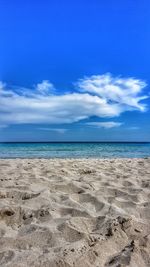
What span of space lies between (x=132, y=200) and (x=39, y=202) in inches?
43.6

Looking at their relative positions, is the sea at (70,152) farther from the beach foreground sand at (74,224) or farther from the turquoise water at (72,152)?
the beach foreground sand at (74,224)

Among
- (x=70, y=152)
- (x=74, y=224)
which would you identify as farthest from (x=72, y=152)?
(x=74, y=224)

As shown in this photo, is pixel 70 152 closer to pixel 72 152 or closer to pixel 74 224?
pixel 72 152

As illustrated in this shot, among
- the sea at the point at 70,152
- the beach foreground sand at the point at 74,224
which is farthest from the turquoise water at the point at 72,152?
the beach foreground sand at the point at 74,224

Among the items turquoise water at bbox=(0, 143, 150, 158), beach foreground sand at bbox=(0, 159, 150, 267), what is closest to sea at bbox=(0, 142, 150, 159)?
turquoise water at bbox=(0, 143, 150, 158)

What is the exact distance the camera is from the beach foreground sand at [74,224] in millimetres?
2191

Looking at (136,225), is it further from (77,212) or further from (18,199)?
(18,199)

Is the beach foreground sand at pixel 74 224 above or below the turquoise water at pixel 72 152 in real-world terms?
below

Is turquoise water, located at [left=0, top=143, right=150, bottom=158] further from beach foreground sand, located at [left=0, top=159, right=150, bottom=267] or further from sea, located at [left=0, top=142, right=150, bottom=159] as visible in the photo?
beach foreground sand, located at [left=0, top=159, right=150, bottom=267]

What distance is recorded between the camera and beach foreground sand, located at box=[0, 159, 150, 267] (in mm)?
2191

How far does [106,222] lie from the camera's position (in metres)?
2.89

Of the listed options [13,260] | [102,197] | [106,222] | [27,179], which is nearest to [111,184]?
[102,197]

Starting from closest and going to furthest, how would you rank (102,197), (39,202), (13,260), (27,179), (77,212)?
1. (13,260)
2. (77,212)
3. (39,202)
4. (102,197)
5. (27,179)

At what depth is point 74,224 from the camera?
9.36ft
